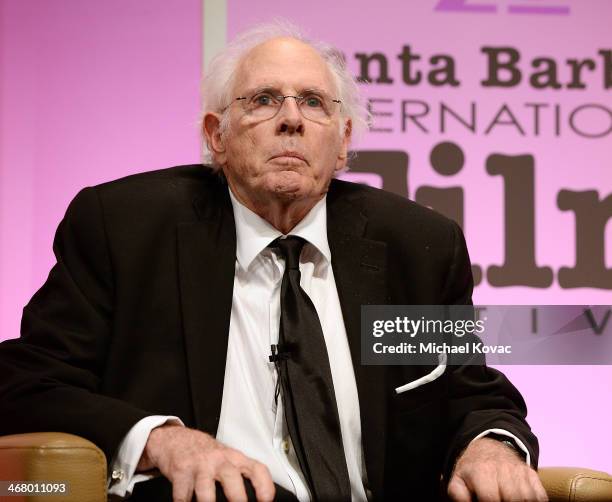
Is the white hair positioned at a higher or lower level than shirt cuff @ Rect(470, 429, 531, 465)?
higher

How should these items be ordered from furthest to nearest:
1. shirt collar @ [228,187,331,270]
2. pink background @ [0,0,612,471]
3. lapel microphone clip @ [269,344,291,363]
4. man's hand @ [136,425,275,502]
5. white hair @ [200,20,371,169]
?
pink background @ [0,0,612,471] < white hair @ [200,20,371,169] < shirt collar @ [228,187,331,270] < lapel microphone clip @ [269,344,291,363] < man's hand @ [136,425,275,502]

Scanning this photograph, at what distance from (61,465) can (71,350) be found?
0.38 m

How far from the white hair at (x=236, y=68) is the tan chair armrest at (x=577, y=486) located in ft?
3.01

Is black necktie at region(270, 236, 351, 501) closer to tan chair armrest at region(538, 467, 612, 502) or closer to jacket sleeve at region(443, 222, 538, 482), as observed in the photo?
jacket sleeve at region(443, 222, 538, 482)

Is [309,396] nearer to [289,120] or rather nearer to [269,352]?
[269,352]

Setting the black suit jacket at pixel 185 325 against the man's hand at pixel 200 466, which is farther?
the black suit jacket at pixel 185 325

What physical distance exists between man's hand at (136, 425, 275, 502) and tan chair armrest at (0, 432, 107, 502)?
117 mm

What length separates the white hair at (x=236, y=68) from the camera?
86.0 inches

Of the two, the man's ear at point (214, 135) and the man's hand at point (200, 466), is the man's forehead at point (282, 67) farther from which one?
the man's hand at point (200, 466)

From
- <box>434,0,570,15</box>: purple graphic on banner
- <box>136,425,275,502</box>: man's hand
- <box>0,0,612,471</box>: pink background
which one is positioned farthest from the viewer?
<box>434,0,570,15</box>: purple graphic on banner

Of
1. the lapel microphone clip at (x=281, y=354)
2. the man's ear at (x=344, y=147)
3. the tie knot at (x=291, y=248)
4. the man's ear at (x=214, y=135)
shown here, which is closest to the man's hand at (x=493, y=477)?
the lapel microphone clip at (x=281, y=354)

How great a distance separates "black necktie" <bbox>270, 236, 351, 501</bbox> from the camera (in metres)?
1.84

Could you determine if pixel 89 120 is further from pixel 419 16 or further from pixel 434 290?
pixel 434 290

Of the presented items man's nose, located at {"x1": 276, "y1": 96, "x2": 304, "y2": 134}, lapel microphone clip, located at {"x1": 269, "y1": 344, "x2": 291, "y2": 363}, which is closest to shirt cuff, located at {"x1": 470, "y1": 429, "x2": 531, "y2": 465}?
lapel microphone clip, located at {"x1": 269, "y1": 344, "x2": 291, "y2": 363}
